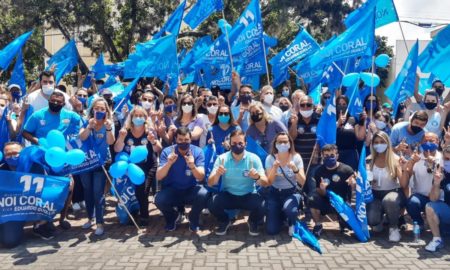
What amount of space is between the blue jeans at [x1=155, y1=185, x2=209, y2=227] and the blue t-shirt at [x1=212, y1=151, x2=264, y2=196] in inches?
14.9

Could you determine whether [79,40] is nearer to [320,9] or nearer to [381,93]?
[320,9]

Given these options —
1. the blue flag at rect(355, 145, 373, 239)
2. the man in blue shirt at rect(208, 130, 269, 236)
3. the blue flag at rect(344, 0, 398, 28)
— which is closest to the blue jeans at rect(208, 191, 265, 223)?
the man in blue shirt at rect(208, 130, 269, 236)

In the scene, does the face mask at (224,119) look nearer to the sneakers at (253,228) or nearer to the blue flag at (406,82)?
the sneakers at (253,228)

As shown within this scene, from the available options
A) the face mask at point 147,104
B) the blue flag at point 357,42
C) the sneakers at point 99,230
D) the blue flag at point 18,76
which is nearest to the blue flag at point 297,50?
the blue flag at point 357,42

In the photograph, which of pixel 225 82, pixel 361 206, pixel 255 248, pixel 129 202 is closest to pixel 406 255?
pixel 361 206

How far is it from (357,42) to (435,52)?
1355 mm

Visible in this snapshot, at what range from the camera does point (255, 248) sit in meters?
5.66

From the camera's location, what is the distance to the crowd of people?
236 inches

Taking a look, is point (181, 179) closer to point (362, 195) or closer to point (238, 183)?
point (238, 183)

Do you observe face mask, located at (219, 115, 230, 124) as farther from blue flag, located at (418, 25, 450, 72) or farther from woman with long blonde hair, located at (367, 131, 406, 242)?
blue flag, located at (418, 25, 450, 72)

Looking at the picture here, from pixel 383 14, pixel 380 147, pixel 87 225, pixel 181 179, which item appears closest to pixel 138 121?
pixel 181 179

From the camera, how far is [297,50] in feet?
32.3

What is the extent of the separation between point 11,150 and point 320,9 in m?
20.4

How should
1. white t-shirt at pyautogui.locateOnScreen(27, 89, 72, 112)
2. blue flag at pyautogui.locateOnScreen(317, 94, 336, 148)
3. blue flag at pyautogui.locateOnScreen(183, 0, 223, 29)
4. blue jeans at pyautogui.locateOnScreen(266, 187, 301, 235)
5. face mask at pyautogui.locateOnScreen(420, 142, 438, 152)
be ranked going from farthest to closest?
blue flag at pyautogui.locateOnScreen(183, 0, 223, 29)
white t-shirt at pyautogui.locateOnScreen(27, 89, 72, 112)
blue flag at pyautogui.locateOnScreen(317, 94, 336, 148)
blue jeans at pyautogui.locateOnScreen(266, 187, 301, 235)
face mask at pyautogui.locateOnScreen(420, 142, 438, 152)
